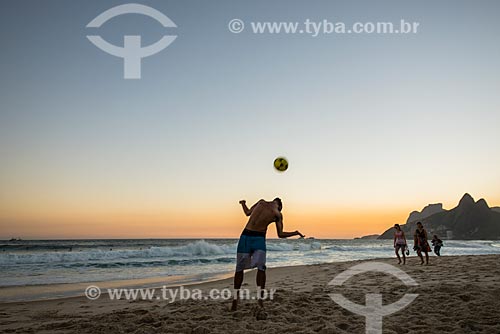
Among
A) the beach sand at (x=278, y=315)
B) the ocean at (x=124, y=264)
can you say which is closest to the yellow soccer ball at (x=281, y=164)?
the beach sand at (x=278, y=315)

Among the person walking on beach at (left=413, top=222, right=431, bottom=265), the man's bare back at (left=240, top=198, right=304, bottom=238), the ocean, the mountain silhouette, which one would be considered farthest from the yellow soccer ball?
the mountain silhouette

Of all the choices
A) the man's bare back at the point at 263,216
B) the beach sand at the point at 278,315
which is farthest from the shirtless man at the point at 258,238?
the beach sand at the point at 278,315

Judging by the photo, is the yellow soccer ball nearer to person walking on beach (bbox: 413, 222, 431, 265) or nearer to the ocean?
the ocean

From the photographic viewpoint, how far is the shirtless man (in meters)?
6.17

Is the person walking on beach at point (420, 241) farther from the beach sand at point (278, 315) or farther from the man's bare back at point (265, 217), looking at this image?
the man's bare back at point (265, 217)

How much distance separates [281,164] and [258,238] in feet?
5.97

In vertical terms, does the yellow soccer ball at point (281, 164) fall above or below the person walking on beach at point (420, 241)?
above

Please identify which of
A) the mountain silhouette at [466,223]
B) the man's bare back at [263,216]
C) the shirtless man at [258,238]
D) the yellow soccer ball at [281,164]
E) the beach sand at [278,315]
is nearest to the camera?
the beach sand at [278,315]

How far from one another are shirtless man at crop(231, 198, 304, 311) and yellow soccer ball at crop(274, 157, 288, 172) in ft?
3.80

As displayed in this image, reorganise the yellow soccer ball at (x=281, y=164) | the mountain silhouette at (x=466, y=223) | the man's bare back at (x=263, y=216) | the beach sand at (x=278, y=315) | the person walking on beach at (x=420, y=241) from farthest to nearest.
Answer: the mountain silhouette at (x=466, y=223) → the person walking on beach at (x=420, y=241) → the yellow soccer ball at (x=281, y=164) → the man's bare back at (x=263, y=216) → the beach sand at (x=278, y=315)

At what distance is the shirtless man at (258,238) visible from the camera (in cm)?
617

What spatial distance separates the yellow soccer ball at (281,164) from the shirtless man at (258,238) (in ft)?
3.80

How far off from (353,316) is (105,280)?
10.2m

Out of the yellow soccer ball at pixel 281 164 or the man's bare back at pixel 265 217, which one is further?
the yellow soccer ball at pixel 281 164
